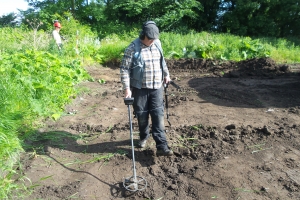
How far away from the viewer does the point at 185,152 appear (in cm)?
431

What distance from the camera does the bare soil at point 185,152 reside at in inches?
139

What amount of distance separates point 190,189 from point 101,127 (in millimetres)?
2366

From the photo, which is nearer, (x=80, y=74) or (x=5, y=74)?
(x=5, y=74)

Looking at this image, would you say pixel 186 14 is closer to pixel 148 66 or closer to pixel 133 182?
pixel 148 66

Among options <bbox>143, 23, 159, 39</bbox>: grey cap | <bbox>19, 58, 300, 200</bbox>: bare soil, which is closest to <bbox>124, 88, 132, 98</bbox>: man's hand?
<bbox>143, 23, 159, 39</bbox>: grey cap

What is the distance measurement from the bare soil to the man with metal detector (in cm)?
48

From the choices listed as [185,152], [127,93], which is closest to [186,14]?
[185,152]

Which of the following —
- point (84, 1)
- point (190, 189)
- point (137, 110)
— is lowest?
point (190, 189)

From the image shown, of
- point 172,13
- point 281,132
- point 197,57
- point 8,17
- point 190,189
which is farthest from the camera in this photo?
point 8,17

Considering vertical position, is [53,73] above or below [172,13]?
below

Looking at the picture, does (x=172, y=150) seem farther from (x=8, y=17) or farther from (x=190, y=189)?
(x=8, y=17)

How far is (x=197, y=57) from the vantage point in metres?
12.7

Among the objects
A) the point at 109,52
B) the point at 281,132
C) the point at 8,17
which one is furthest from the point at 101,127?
the point at 8,17

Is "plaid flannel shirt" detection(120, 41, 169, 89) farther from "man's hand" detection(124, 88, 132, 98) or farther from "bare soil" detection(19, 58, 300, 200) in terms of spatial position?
"bare soil" detection(19, 58, 300, 200)
